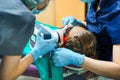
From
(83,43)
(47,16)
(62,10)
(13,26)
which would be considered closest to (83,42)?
(83,43)

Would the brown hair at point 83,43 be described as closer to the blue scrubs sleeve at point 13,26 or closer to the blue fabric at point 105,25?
the blue fabric at point 105,25

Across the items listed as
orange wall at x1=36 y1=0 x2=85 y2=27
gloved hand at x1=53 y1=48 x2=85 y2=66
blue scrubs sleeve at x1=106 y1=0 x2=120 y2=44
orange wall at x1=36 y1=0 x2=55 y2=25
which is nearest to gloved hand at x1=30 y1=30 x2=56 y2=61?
gloved hand at x1=53 y1=48 x2=85 y2=66

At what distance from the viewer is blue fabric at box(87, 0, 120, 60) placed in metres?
1.39

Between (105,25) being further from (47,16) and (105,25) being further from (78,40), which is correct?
(47,16)

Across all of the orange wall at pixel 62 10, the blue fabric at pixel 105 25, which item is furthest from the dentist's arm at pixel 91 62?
the orange wall at pixel 62 10

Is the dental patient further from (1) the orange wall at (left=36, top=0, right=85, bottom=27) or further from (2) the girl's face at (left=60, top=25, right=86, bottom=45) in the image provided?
(1) the orange wall at (left=36, top=0, right=85, bottom=27)

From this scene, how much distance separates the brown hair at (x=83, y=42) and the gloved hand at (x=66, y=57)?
0.17 feet

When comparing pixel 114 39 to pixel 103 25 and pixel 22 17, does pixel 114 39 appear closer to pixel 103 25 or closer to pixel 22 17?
pixel 103 25

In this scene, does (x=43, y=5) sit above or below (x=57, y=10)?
below

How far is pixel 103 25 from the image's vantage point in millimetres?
1506

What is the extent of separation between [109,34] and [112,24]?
0.08 m

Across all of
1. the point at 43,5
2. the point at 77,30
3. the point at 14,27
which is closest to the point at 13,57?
the point at 14,27

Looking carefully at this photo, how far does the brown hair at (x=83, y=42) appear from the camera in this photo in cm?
149

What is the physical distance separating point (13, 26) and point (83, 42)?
571 millimetres
